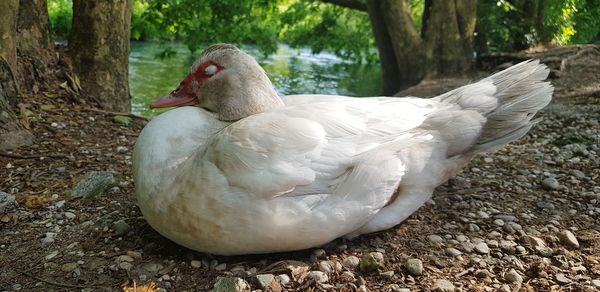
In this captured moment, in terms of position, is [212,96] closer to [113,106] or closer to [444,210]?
[444,210]

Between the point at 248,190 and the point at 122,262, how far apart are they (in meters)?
0.82

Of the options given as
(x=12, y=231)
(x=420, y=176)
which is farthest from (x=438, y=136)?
(x=12, y=231)

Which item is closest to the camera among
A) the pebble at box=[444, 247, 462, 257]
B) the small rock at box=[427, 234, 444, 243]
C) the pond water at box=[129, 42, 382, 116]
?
the pebble at box=[444, 247, 462, 257]

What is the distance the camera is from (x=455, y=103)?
3244mm

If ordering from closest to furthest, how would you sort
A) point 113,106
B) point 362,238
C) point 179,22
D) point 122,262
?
point 122,262 < point 362,238 < point 113,106 < point 179,22

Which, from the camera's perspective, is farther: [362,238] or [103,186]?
[103,186]

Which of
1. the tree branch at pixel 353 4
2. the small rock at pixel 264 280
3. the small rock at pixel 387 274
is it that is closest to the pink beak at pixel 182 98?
the small rock at pixel 264 280

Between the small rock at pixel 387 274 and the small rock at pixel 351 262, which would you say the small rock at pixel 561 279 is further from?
the small rock at pixel 351 262

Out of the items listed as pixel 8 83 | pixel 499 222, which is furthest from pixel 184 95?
pixel 499 222

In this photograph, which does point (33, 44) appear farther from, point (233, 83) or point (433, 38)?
point (433, 38)

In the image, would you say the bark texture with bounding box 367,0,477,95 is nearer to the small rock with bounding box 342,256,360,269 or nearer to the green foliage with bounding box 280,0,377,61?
the green foliage with bounding box 280,0,377,61

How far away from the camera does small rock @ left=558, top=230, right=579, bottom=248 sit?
2.86 m

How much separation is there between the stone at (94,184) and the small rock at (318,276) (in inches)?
67.0

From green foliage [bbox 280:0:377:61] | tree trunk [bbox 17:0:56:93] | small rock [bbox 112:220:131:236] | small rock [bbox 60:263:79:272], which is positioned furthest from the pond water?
small rock [bbox 60:263:79:272]
